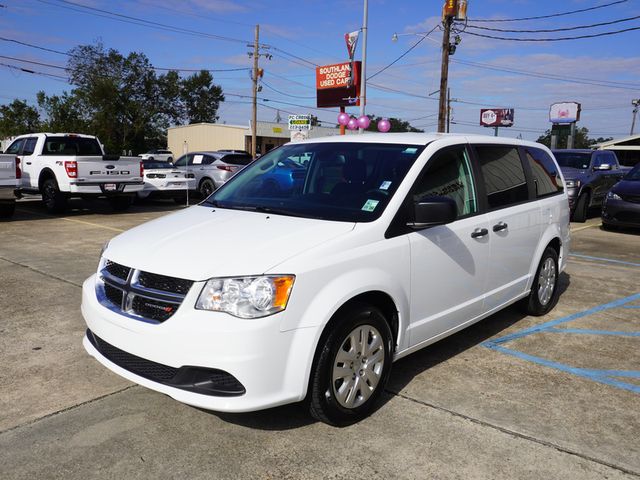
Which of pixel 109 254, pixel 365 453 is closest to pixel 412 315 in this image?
pixel 365 453

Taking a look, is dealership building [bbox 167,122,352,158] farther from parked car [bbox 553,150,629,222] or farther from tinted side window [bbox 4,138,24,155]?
parked car [bbox 553,150,629,222]

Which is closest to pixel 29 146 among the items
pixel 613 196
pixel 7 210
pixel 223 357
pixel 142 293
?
pixel 7 210

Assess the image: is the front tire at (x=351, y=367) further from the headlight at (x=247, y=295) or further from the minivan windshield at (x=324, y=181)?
the minivan windshield at (x=324, y=181)

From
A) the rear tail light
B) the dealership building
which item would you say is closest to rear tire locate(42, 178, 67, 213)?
the rear tail light

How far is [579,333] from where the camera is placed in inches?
198

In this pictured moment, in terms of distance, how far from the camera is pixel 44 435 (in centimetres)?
311

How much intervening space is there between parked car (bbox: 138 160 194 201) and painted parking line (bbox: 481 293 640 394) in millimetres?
11866

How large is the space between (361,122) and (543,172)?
17.8 m

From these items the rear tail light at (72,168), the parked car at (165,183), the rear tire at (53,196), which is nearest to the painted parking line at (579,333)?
the rear tail light at (72,168)

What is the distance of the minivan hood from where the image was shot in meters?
2.88

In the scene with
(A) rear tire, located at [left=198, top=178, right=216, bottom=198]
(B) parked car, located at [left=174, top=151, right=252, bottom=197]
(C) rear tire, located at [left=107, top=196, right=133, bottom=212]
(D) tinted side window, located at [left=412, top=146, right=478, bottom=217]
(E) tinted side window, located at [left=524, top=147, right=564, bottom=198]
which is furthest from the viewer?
(A) rear tire, located at [left=198, top=178, right=216, bottom=198]

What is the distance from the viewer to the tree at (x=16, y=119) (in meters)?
55.7

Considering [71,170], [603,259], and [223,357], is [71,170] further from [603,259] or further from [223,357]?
[223,357]

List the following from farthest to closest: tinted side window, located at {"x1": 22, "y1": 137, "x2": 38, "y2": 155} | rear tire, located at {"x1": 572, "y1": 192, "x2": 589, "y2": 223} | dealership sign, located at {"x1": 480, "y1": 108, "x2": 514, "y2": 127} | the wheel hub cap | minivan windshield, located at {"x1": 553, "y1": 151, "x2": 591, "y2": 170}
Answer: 1. dealership sign, located at {"x1": 480, "y1": 108, "x2": 514, "y2": 127}
2. minivan windshield, located at {"x1": 553, "y1": 151, "x2": 591, "y2": 170}
3. tinted side window, located at {"x1": 22, "y1": 137, "x2": 38, "y2": 155}
4. rear tire, located at {"x1": 572, "y1": 192, "x2": 589, "y2": 223}
5. the wheel hub cap
